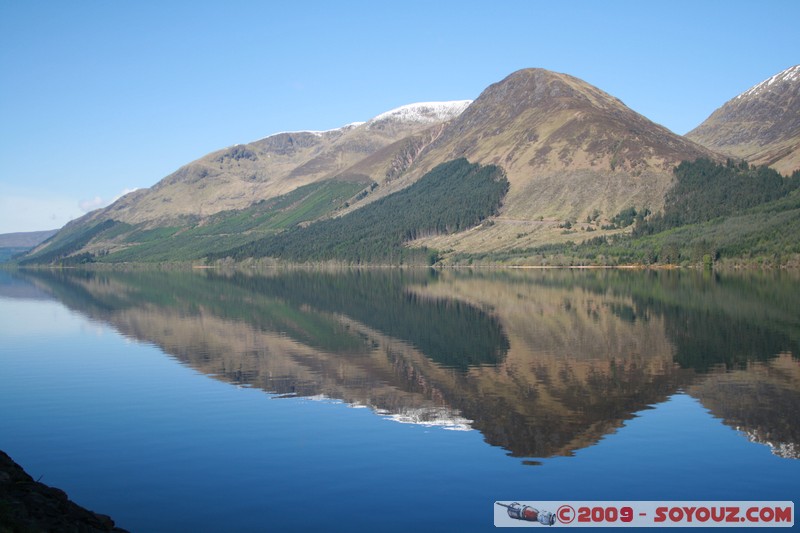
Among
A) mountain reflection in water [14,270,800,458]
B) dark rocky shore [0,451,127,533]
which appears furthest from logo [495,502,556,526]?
dark rocky shore [0,451,127,533]

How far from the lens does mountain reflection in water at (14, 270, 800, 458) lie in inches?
1433

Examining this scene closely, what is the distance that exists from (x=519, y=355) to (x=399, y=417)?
66.9 feet

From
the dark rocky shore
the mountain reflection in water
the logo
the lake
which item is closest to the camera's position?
the dark rocky shore

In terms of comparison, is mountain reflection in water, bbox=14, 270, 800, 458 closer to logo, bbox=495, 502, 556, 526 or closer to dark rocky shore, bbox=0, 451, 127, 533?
logo, bbox=495, 502, 556, 526

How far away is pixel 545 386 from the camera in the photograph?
1700 inches

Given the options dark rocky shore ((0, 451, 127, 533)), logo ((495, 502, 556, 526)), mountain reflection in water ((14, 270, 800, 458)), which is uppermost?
dark rocky shore ((0, 451, 127, 533))

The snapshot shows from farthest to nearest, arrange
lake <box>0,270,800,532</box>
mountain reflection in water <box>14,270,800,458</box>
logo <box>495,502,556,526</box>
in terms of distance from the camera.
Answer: mountain reflection in water <box>14,270,800,458</box> → lake <box>0,270,800,532</box> → logo <box>495,502,556,526</box>

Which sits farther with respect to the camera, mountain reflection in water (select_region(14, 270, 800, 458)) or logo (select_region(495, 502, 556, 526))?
mountain reflection in water (select_region(14, 270, 800, 458))

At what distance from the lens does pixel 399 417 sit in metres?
36.9

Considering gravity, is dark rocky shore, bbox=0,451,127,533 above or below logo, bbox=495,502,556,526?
above

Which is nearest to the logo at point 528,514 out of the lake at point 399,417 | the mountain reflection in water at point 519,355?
the lake at point 399,417

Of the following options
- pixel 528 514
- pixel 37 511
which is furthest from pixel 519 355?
pixel 37 511

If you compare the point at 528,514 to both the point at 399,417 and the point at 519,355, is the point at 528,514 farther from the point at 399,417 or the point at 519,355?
the point at 519,355

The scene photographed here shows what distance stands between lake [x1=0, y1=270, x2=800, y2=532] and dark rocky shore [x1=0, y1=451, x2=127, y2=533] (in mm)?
2255
